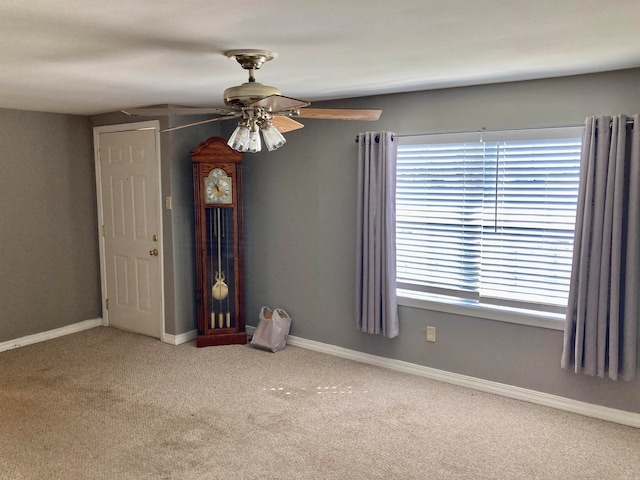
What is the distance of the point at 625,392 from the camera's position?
3107mm

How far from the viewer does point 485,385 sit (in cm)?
360

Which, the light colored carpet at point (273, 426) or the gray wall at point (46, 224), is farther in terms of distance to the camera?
the gray wall at point (46, 224)

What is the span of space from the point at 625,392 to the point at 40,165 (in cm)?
501

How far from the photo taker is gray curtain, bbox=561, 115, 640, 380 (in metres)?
2.91

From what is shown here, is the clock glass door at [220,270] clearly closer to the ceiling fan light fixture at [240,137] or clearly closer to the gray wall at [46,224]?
the gray wall at [46,224]

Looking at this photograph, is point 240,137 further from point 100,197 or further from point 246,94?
point 100,197

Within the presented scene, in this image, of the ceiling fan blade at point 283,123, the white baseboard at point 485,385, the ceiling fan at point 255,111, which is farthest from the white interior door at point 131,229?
the ceiling fan at point 255,111

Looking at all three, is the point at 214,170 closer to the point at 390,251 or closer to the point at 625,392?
the point at 390,251

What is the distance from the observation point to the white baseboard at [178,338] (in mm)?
4576

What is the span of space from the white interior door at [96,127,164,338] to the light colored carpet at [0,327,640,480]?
2.44 ft

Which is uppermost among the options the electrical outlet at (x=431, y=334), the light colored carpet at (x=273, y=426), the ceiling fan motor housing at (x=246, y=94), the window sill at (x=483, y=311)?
the ceiling fan motor housing at (x=246, y=94)

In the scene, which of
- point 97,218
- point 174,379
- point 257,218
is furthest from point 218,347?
point 97,218

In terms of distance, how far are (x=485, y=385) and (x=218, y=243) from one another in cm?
254

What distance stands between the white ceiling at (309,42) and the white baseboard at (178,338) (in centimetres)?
222
